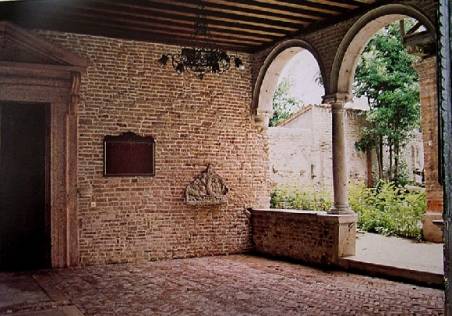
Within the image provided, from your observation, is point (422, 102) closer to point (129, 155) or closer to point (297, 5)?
point (297, 5)

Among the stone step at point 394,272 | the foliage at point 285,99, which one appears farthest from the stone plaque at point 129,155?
the foliage at point 285,99

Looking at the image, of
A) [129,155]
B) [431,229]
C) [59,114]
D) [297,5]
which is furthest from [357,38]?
[59,114]

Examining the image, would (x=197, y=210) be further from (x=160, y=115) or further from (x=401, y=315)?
(x=401, y=315)

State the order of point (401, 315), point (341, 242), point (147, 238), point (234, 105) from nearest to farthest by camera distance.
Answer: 1. point (401, 315)
2. point (341, 242)
3. point (147, 238)
4. point (234, 105)

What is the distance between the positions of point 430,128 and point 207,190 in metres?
4.91

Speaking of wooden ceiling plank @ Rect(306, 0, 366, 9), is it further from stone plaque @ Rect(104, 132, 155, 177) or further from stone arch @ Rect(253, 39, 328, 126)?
stone plaque @ Rect(104, 132, 155, 177)

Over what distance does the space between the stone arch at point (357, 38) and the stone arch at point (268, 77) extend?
1331 millimetres

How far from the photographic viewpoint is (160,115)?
9.39m

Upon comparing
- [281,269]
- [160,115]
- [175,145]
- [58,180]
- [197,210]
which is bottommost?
[281,269]

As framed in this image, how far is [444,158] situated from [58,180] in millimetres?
8316

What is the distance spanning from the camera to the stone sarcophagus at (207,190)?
9.56m

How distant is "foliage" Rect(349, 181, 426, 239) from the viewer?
10.8 meters

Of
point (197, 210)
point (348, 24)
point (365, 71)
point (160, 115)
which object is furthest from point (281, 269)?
point (365, 71)

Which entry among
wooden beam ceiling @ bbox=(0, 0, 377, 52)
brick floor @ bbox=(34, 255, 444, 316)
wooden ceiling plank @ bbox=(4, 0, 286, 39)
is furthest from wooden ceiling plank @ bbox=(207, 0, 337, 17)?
brick floor @ bbox=(34, 255, 444, 316)
